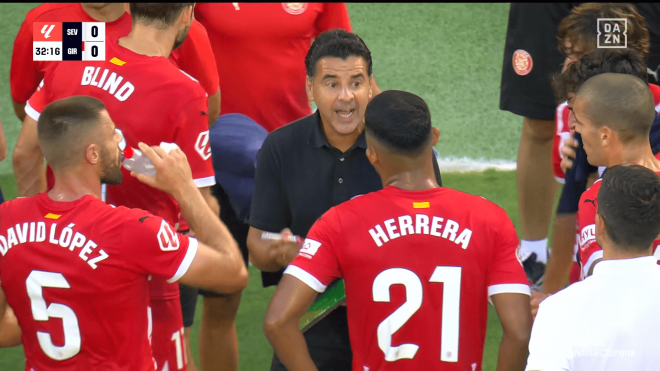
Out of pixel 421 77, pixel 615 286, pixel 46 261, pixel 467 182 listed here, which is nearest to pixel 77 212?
pixel 46 261

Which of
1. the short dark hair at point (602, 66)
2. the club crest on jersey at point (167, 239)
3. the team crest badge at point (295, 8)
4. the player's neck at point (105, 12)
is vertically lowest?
the club crest on jersey at point (167, 239)

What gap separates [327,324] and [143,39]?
51.7 inches

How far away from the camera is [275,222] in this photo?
3430mm

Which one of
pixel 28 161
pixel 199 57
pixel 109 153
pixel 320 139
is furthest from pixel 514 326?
pixel 28 161

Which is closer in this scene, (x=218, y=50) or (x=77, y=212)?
(x=77, y=212)

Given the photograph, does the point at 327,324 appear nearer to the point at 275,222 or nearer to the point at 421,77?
the point at 275,222

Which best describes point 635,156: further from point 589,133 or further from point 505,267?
point 505,267

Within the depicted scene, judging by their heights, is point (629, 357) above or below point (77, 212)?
below

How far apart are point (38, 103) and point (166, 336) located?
107 cm

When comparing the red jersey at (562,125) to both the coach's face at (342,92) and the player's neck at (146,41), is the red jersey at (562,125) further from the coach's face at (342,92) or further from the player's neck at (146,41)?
the player's neck at (146,41)

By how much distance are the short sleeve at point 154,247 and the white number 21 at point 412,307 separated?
66 centimetres

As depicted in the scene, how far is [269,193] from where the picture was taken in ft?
11.2

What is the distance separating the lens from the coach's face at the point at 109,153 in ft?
10.1

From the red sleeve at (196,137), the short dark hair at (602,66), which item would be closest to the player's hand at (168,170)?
the red sleeve at (196,137)
